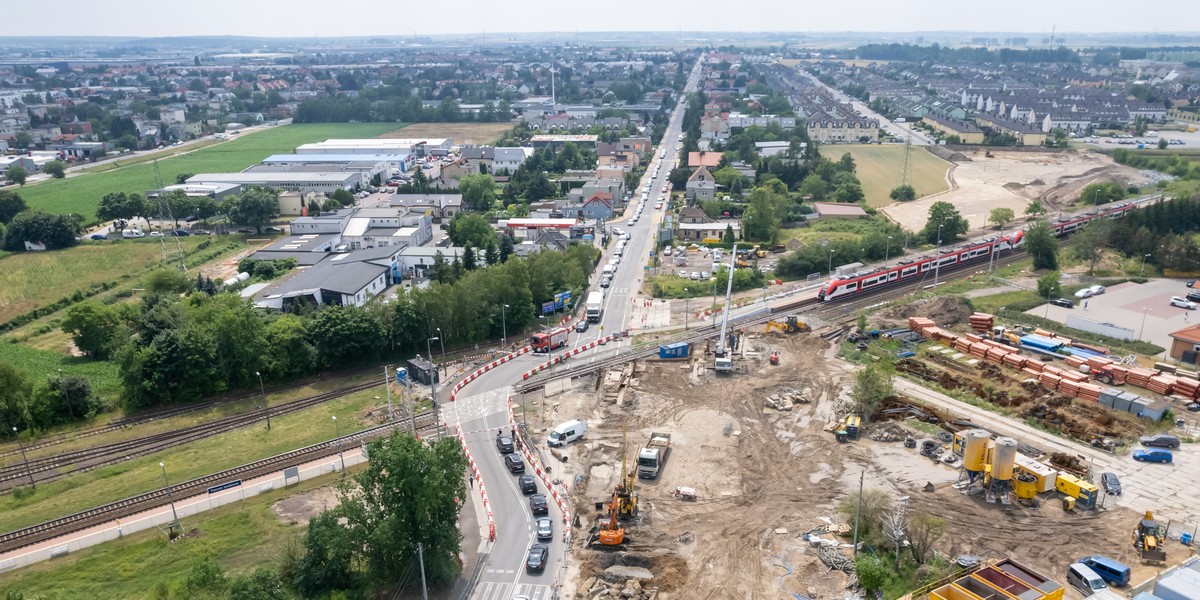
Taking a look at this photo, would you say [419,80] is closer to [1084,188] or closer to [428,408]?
[1084,188]

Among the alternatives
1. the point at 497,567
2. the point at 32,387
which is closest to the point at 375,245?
the point at 32,387

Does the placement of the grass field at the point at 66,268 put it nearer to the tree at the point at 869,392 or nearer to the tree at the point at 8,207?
the tree at the point at 8,207

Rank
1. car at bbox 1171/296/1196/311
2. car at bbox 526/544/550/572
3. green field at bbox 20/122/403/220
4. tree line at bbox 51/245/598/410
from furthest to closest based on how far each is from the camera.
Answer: green field at bbox 20/122/403/220, car at bbox 1171/296/1196/311, tree line at bbox 51/245/598/410, car at bbox 526/544/550/572

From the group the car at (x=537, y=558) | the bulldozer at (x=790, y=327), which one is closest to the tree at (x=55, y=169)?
the bulldozer at (x=790, y=327)

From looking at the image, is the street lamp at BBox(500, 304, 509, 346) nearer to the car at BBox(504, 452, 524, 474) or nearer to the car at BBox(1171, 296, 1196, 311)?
the car at BBox(504, 452, 524, 474)

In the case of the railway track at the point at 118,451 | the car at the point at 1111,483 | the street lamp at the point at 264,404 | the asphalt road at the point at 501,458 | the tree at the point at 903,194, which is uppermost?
the tree at the point at 903,194

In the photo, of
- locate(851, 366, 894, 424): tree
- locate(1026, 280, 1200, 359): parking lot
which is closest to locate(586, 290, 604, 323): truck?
locate(851, 366, 894, 424): tree
